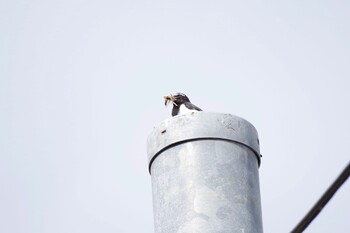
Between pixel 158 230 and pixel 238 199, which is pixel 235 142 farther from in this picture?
pixel 158 230

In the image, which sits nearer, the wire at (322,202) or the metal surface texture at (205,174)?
the wire at (322,202)

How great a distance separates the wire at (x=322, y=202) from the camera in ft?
6.73

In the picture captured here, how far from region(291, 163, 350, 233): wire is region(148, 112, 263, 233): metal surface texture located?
1.54ft

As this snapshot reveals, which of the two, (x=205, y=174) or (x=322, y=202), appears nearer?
(x=322, y=202)

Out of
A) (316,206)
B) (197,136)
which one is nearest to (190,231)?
(197,136)

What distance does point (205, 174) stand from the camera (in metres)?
2.79

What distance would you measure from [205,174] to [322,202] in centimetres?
72

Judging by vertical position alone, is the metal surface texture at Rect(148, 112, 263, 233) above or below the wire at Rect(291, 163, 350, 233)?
above

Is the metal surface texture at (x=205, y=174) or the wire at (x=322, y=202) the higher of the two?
the metal surface texture at (x=205, y=174)

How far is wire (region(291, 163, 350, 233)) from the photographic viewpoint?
80.7 inches

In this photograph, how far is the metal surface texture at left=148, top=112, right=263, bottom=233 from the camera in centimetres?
272

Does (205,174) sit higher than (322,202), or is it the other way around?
(205,174)

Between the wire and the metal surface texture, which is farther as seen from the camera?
the metal surface texture

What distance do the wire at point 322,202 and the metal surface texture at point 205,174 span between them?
47 centimetres
